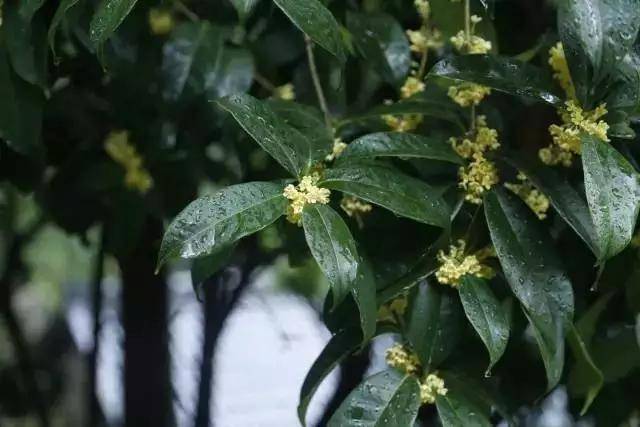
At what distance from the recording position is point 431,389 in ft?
2.37

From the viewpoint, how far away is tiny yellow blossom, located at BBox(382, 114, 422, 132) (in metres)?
0.82

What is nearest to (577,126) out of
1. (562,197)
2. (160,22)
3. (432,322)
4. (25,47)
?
(562,197)

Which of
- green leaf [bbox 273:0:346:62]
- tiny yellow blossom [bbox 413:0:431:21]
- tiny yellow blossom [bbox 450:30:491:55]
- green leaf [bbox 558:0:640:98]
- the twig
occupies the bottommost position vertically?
the twig

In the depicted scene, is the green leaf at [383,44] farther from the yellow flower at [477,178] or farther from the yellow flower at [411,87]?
the yellow flower at [477,178]

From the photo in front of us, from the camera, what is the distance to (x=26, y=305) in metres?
2.00

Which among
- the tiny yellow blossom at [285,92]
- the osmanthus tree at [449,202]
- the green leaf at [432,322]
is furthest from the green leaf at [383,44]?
the green leaf at [432,322]

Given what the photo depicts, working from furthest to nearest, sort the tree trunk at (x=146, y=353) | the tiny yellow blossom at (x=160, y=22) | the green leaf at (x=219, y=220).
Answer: the tree trunk at (x=146, y=353), the tiny yellow blossom at (x=160, y=22), the green leaf at (x=219, y=220)

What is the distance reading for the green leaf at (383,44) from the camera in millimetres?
855

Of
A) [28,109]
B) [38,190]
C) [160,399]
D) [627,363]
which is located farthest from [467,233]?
Answer: [160,399]

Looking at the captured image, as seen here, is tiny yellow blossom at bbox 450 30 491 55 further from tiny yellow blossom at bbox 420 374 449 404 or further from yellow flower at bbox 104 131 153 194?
yellow flower at bbox 104 131 153 194

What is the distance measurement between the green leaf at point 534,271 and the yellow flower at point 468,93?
8 centimetres

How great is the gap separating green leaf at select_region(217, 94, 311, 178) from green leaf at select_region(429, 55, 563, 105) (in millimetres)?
109

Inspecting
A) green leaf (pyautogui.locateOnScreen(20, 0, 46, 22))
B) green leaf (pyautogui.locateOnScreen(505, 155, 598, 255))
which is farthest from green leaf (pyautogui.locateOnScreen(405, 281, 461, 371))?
green leaf (pyautogui.locateOnScreen(20, 0, 46, 22))

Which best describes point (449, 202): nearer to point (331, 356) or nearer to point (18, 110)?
point (331, 356)
